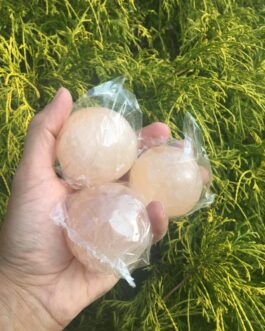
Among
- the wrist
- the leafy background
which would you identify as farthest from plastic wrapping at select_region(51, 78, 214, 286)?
the leafy background

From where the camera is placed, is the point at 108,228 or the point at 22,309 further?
the point at 22,309

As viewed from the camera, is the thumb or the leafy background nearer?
the thumb

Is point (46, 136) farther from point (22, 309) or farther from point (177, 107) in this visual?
point (177, 107)

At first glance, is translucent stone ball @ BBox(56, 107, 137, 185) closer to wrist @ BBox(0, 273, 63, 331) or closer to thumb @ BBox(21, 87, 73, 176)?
thumb @ BBox(21, 87, 73, 176)

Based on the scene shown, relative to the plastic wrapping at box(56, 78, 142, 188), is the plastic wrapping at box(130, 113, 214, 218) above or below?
below

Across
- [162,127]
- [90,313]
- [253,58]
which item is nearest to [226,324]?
[90,313]

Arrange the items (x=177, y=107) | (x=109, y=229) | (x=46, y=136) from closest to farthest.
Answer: (x=109, y=229) < (x=46, y=136) < (x=177, y=107)

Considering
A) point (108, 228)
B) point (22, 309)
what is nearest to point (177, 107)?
point (108, 228)
